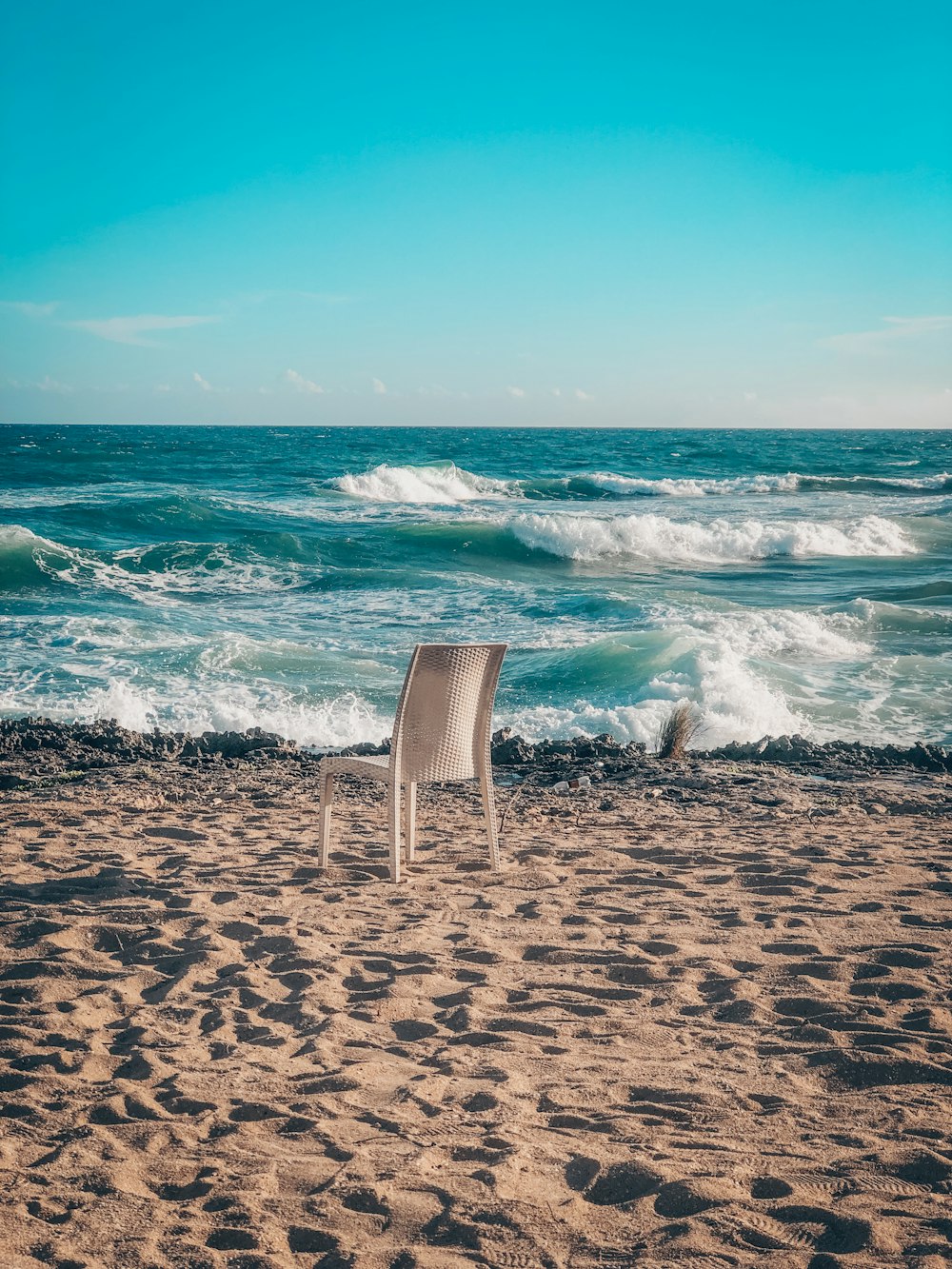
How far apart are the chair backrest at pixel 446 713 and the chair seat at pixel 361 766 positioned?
0.31ft

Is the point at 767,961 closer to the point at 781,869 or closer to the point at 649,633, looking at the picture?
the point at 781,869

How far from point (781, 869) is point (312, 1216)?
3.10 metres

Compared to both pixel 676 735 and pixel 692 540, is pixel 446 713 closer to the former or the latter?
pixel 676 735

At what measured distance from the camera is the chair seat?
451cm

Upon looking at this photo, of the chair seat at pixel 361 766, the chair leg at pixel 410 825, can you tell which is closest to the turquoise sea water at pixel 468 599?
the chair leg at pixel 410 825

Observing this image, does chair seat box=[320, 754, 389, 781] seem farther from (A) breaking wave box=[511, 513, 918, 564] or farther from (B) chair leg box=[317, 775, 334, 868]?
(A) breaking wave box=[511, 513, 918, 564]

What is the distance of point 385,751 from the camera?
7781mm

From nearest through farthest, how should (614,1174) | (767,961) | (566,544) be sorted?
(614,1174) → (767,961) → (566,544)

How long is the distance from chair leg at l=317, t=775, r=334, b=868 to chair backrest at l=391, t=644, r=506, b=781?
1.47ft

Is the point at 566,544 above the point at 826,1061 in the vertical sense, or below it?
above

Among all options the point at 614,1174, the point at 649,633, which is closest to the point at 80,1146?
the point at 614,1174

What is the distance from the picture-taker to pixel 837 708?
30.8 feet

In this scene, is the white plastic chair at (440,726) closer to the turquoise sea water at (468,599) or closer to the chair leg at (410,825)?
the chair leg at (410,825)

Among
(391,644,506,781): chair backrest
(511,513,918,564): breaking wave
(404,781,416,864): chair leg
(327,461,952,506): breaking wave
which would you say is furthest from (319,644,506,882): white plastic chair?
(327,461,952,506): breaking wave
